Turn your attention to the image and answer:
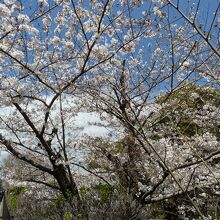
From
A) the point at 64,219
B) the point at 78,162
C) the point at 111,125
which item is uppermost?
the point at 111,125

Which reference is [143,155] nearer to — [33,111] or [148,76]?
[148,76]

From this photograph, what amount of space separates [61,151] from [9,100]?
217 centimetres

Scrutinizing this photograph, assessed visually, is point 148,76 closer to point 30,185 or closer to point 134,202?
point 134,202

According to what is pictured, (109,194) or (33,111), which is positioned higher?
(33,111)

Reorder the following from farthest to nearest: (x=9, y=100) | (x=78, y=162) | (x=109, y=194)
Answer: (x=78, y=162), (x=9, y=100), (x=109, y=194)

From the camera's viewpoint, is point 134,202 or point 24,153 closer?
point 134,202

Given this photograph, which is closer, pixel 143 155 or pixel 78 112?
pixel 143 155

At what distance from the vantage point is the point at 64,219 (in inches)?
271

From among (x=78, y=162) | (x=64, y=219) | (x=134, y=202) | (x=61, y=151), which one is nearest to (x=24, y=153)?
(x=61, y=151)

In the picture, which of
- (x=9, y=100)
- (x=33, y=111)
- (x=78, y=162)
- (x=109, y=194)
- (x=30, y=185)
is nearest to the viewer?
(x=109, y=194)

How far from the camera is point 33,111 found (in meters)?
9.79

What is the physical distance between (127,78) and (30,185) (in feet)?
15.7

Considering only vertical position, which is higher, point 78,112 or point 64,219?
point 78,112

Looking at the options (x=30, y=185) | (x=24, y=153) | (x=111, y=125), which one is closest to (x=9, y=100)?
(x=24, y=153)
